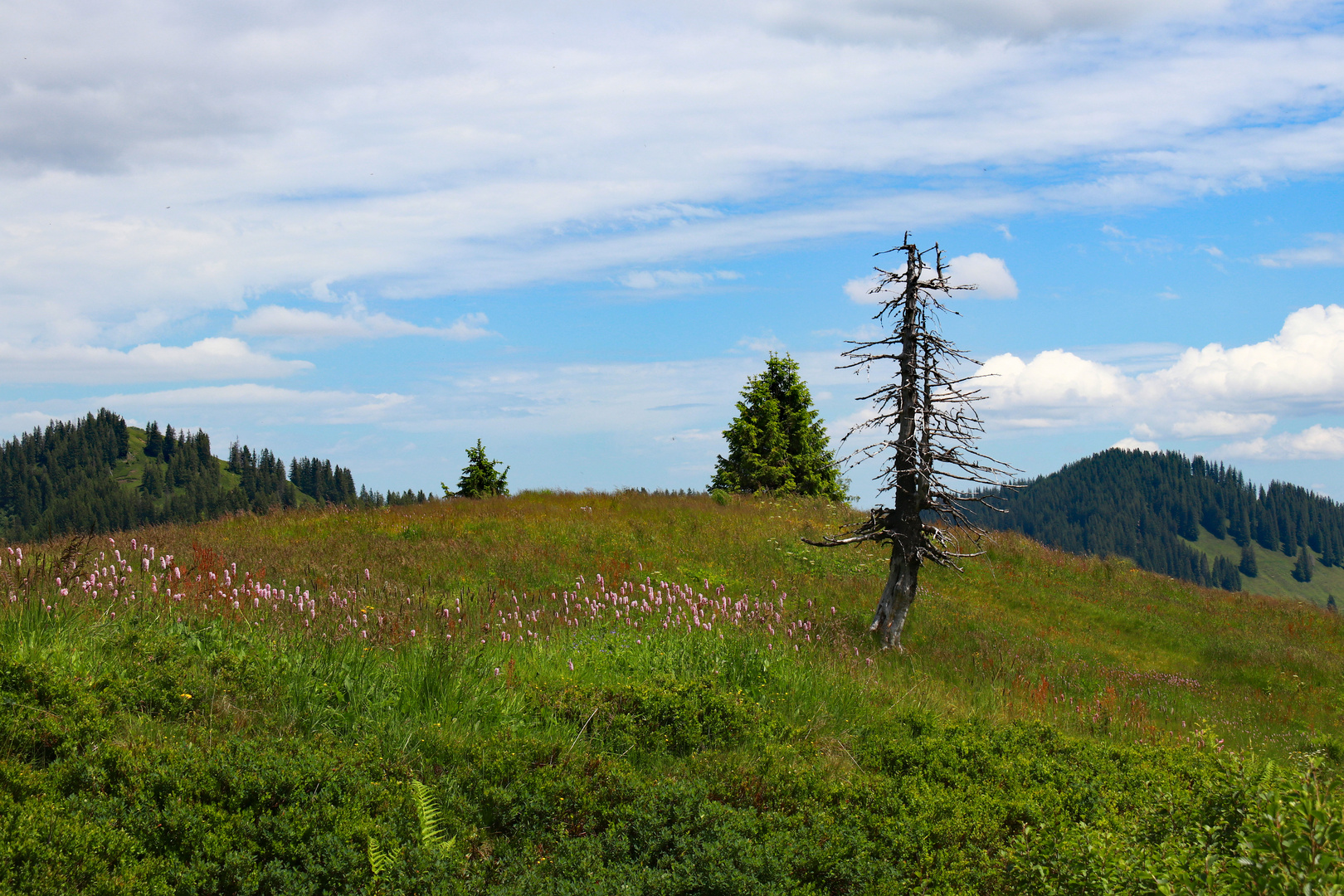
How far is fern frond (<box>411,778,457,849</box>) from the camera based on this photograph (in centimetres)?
394

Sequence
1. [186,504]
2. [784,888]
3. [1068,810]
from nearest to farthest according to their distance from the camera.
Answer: [784,888], [1068,810], [186,504]

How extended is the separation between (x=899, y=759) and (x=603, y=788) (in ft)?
7.72

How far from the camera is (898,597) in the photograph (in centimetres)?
1334

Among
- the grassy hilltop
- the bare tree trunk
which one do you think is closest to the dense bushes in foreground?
the grassy hilltop

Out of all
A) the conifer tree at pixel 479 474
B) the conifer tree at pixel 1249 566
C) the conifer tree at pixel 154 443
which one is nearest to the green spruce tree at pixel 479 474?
the conifer tree at pixel 479 474

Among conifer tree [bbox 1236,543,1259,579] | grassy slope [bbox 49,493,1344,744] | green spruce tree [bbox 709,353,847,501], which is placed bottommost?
conifer tree [bbox 1236,543,1259,579]

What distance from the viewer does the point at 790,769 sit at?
516 centimetres

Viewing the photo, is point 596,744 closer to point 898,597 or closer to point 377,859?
point 377,859

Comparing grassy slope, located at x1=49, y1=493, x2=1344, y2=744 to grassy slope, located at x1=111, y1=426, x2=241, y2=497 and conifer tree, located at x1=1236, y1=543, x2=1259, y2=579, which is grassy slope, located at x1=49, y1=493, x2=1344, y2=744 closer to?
grassy slope, located at x1=111, y1=426, x2=241, y2=497

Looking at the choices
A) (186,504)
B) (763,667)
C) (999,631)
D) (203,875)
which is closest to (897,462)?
(999,631)

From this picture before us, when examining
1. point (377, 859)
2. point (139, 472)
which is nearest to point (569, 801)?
point (377, 859)

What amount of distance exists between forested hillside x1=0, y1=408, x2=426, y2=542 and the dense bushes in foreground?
141911 mm

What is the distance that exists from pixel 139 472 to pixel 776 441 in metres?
186

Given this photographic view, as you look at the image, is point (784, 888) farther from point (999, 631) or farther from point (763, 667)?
point (999, 631)
